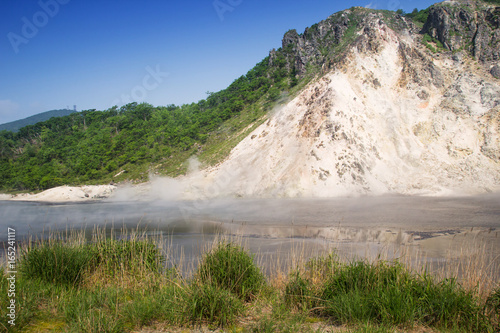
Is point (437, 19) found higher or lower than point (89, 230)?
higher

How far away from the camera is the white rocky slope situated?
20.9 metres

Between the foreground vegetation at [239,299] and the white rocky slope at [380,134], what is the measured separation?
48.0 feet

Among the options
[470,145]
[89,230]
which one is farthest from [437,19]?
[89,230]

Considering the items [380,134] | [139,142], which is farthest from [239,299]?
[139,142]

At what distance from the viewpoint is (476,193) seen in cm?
1967

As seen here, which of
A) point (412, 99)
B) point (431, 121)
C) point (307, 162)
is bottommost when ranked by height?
point (307, 162)

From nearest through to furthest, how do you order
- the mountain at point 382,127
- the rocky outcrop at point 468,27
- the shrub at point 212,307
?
the shrub at point 212,307, the mountain at point 382,127, the rocky outcrop at point 468,27

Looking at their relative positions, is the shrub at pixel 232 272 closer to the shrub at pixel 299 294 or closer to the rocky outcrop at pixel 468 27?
the shrub at pixel 299 294

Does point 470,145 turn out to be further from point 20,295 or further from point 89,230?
point 20,295

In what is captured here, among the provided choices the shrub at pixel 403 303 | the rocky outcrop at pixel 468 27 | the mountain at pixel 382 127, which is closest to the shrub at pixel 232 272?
the shrub at pixel 403 303

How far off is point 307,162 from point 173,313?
58.1ft

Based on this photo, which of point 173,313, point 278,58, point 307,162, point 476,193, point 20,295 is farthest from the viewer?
point 278,58

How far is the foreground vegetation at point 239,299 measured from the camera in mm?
4695

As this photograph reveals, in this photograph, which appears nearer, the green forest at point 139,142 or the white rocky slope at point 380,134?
the white rocky slope at point 380,134
